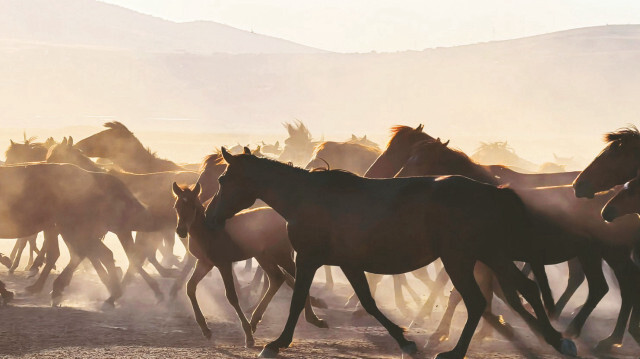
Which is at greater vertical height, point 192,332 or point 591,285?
point 591,285

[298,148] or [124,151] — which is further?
[298,148]

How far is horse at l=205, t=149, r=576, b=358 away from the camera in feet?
26.2

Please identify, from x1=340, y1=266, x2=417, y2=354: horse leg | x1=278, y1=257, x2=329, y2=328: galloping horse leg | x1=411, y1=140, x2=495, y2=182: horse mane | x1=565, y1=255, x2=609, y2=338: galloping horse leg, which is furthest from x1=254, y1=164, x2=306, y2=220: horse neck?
x1=565, y1=255, x2=609, y2=338: galloping horse leg

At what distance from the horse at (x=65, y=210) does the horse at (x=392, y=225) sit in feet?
14.7

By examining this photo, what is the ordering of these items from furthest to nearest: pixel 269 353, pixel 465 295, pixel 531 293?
1. pixel 269 353
2. pixel 531 293
3. pixel 465 295

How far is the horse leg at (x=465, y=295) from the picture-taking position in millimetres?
7965

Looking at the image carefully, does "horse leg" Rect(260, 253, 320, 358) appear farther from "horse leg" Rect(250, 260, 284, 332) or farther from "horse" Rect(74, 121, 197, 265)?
"horse" Rect(74, 121, 197, 265)

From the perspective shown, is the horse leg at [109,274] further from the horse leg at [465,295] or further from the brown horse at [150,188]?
the horse leg at [465,295]

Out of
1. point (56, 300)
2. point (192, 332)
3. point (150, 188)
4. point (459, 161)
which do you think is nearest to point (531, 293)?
point (459, 161)

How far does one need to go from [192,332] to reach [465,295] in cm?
381

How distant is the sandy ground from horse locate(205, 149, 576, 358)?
814 mm

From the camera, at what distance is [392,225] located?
8.29m

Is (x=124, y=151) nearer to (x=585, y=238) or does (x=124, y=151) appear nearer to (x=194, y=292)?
(x=194, y=292)

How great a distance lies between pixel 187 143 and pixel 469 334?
6046 cm
